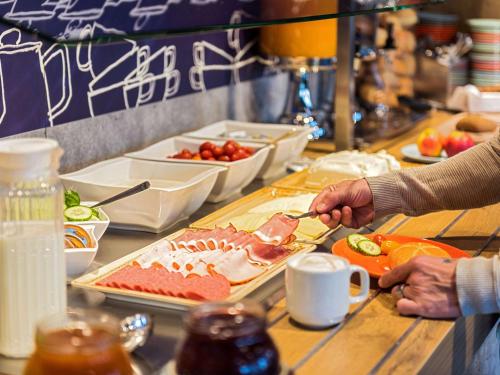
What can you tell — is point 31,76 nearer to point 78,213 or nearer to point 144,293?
point 78,213

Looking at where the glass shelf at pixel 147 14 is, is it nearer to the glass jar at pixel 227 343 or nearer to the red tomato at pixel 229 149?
the red tomato at pixel 229 149

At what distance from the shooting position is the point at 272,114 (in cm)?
329

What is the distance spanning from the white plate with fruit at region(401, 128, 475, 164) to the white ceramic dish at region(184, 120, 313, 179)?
0.37 m

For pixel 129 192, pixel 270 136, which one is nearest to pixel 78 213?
pixel 129 192

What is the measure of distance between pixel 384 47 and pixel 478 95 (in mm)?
376

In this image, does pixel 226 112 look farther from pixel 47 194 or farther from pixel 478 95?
pixel 47 194

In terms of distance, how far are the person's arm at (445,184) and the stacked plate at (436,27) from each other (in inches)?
85.0

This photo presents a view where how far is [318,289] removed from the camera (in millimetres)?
1487

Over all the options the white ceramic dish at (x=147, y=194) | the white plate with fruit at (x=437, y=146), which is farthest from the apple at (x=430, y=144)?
the white ceramic dish at (x=147, y=194)

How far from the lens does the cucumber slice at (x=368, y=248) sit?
186 cm

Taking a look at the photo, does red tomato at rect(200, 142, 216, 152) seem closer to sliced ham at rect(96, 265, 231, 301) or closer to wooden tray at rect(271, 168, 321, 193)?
wooden tray at rect(271, 168, 321, 193)

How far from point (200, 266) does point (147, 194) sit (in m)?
0.35

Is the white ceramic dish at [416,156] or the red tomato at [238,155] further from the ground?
the red tomato at [238,155]

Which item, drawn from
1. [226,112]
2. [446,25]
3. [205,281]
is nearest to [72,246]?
[205,281]
